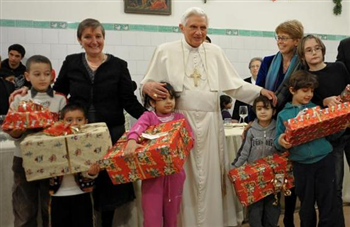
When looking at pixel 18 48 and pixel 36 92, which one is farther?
pixel 18 48

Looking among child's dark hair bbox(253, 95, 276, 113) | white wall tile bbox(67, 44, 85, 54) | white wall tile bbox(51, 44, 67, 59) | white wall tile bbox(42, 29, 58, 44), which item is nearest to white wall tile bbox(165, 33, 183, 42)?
white wall tile bbox(67, 44, 85, 54)

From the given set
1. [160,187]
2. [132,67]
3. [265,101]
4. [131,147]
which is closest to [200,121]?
[265,101]

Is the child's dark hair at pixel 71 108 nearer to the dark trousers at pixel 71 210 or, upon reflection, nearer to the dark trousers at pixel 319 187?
the dark trousers at pixel 71 210

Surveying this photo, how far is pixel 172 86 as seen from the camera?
2848 mm

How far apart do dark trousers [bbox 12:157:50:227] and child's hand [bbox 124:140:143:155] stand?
863mm

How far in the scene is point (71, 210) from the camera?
2590 mm

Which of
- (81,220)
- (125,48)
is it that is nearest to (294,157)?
(81,220)

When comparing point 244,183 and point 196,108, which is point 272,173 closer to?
point 244,183

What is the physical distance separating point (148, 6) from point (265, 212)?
4.29m

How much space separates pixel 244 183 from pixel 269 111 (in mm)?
621

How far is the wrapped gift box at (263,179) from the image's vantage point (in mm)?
2773

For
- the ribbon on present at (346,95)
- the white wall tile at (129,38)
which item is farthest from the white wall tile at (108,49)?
the ribbon on present at (346,95)

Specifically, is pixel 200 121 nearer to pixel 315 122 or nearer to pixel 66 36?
pixel 315 122

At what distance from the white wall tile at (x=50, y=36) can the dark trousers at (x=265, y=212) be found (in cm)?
433
